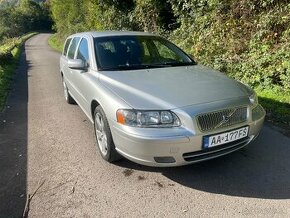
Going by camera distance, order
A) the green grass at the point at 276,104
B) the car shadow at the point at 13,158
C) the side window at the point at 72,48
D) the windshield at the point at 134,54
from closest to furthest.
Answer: the car shadow at the point at 13,158, the windshield at the point at 134,54, the green grass at the point at 276,104, the side window at the point at 72,48

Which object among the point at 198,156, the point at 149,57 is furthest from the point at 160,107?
the point at 149,57

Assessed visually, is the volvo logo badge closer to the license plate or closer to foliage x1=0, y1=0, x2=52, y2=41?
the license plate

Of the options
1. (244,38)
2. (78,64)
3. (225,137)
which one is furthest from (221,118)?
(244,38)

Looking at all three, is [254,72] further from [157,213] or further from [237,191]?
[157,213]

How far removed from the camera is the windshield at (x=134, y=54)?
4.63m

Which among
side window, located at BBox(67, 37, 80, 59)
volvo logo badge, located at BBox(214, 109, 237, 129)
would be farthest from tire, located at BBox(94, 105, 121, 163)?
side window, located at BBox(67, 37, 80, 59)

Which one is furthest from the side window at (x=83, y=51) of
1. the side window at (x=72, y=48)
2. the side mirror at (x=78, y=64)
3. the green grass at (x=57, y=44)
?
the green grass at (x=57, y=44)

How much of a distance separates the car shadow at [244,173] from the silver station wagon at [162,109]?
0.35 metres

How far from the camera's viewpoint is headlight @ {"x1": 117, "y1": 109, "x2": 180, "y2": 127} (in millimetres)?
3359

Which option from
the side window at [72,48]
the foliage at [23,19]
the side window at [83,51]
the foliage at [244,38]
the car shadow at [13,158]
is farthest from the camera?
the foliage at [23,19]

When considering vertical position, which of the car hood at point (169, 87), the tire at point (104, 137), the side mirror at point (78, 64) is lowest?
the tire at point (104, 137)

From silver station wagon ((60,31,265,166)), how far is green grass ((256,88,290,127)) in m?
1.69

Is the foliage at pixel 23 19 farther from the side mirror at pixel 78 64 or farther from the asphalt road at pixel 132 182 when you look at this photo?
the asphalt road at pixel 132 182

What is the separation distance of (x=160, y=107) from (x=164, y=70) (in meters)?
1.22
